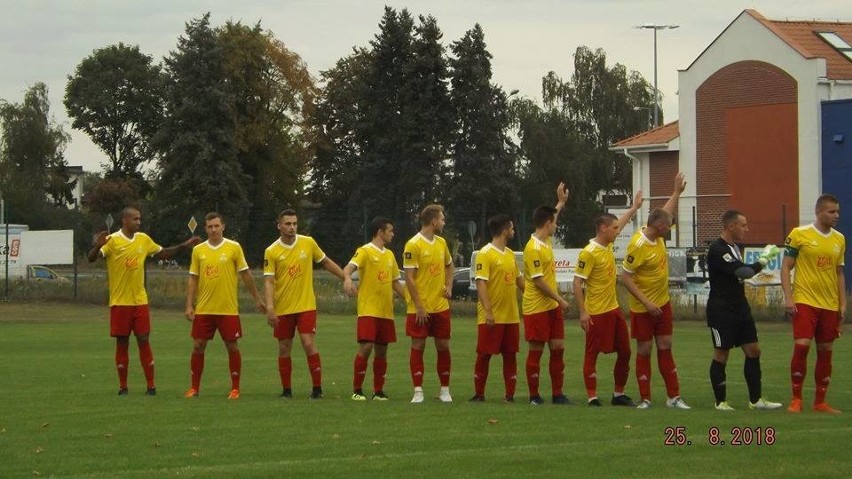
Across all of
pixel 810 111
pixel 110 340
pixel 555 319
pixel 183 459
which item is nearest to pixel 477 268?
pixel 555 319

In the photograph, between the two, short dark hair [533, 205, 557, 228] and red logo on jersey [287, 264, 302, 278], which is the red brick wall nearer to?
short dark hair [533, 205, 557, 228]

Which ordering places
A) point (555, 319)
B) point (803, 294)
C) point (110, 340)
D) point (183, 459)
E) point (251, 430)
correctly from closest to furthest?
point (183, 459) < point (251, 430) < point (803, 294) < point (555, 319) < point (110, 340)

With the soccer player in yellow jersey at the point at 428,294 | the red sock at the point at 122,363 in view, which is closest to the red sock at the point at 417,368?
the soccer player in yellow jersey at the point at 428,294

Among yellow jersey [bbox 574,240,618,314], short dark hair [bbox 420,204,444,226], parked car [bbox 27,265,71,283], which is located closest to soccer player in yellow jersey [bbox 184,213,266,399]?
short dark hair [bbox 420,204,444,226]

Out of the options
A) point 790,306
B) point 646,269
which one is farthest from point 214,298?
point 790,306

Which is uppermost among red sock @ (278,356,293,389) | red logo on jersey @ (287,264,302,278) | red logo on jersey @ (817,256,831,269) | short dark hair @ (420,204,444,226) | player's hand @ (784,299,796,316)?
short dark hair @ (420,204,444,226)

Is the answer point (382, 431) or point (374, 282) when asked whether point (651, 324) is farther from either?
point (382, 431)

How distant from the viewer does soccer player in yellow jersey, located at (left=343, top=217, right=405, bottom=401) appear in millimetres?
15336

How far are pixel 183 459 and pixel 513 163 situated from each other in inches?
2687

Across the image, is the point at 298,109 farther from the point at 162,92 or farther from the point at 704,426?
the point at 704,426

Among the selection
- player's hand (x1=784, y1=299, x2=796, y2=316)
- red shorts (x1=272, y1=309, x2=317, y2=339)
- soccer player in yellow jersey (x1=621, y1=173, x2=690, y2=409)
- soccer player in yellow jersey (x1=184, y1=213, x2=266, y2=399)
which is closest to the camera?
player's hand (x1=784, y1=299, x2=796, y2=316)

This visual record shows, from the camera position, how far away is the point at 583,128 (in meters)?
93.1

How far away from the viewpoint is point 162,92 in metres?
81.9

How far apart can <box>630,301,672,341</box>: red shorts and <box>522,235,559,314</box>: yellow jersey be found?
0.96 m
